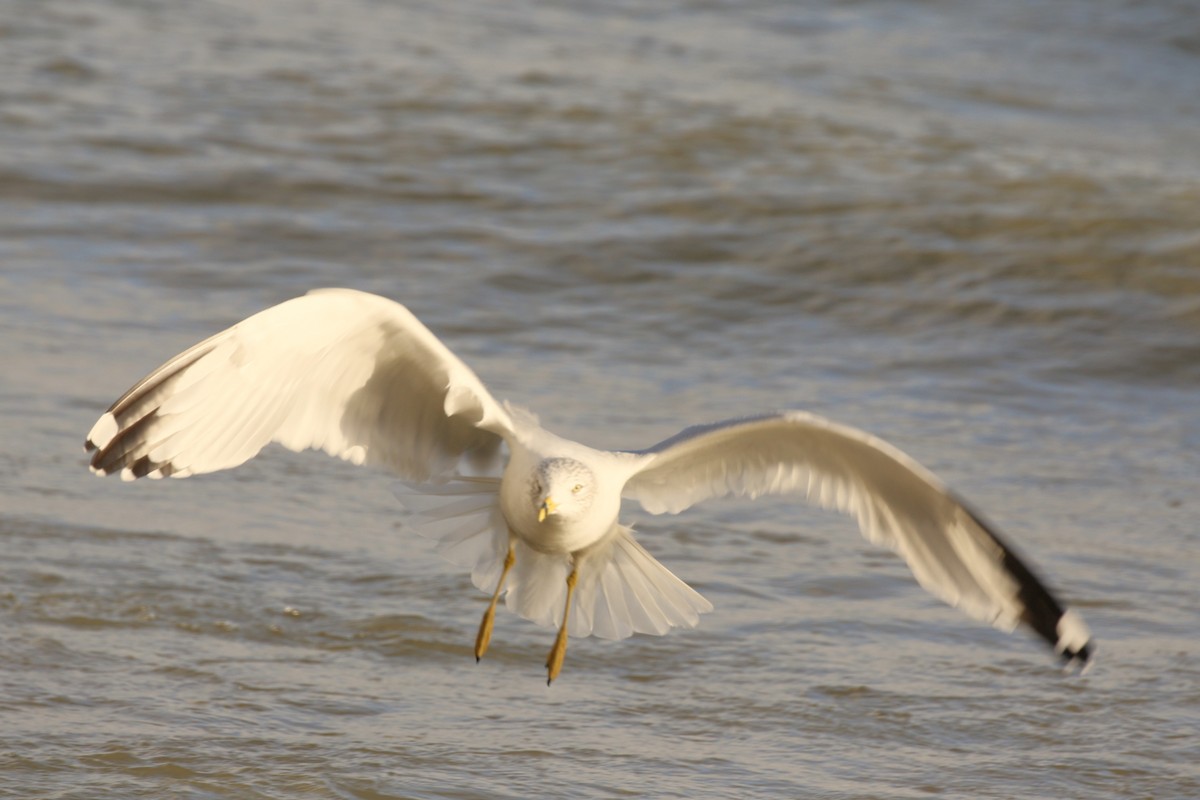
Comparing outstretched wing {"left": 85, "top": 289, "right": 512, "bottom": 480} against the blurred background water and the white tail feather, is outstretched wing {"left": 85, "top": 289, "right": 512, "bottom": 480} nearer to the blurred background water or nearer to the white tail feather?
the white tail feather

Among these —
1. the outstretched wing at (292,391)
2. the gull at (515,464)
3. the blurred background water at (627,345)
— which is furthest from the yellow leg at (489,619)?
the outstretched wing at (292,391)

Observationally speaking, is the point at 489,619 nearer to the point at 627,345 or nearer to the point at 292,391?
the point at 292,391

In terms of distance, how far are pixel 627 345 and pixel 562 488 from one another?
3394 mm

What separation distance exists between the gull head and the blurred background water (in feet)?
1.86

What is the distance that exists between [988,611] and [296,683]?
1.67 metres

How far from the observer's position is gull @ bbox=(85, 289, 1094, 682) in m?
3.62

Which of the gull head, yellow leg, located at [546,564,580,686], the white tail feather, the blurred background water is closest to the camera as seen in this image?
the gull head

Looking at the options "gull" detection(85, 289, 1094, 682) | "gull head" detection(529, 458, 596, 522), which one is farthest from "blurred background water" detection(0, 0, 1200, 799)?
"gull head" detection(529, 458, 596, 522)

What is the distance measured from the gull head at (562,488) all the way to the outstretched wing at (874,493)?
205 mm

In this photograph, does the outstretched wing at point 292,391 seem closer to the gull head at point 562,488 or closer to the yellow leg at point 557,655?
the gull head at point 562,488

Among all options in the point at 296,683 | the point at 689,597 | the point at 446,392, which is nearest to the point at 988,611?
the point at 689,597

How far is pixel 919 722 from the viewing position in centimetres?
408

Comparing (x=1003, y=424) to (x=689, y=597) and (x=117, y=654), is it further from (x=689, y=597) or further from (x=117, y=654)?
(x=117, y=654)

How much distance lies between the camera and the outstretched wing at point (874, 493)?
373 cm
